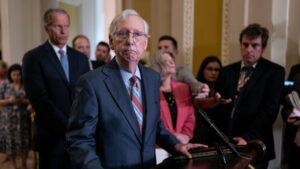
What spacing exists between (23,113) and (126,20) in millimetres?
3365

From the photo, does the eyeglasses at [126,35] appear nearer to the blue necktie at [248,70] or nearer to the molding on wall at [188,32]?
the blue necktie at [248,70]

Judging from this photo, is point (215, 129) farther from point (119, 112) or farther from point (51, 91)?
point (51, 91)

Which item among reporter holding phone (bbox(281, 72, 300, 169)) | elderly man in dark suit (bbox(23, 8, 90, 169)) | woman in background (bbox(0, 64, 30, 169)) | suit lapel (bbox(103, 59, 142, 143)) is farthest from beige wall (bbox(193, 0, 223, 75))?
woman in background (bbox(0, 64, 30, 169))

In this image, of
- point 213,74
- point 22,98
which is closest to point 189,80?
point 213,74

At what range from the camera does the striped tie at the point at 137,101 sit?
1175 mm

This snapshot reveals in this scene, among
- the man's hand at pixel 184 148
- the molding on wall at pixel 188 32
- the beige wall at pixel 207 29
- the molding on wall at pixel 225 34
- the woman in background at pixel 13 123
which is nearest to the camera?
the man's hand at pixel 184 148

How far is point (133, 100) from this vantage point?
118cm

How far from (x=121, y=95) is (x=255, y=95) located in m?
1.41

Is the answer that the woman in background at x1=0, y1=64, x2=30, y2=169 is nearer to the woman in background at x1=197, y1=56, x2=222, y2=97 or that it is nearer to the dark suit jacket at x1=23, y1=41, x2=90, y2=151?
the dark suit jacket at x1=23, y1=41, x2=90, y2=151

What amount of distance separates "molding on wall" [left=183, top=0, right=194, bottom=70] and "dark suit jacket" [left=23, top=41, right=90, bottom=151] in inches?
83.7

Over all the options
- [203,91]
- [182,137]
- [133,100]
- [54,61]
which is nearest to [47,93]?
[54,61]

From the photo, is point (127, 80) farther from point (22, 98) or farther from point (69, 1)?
point (69, 1)

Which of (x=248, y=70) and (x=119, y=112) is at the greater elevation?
(x=248, y=70)

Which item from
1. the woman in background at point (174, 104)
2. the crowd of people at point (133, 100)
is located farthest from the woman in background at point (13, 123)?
the woman in background at point (174, 104)
